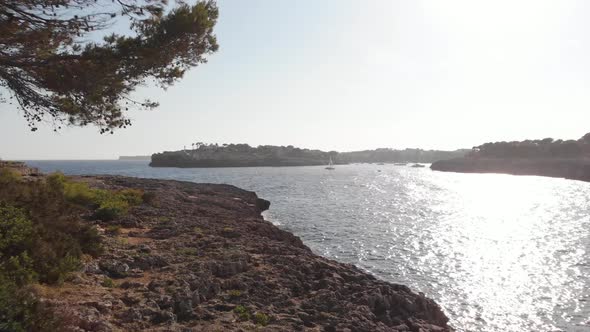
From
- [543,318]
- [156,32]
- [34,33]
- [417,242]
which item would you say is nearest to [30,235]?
[34,33]

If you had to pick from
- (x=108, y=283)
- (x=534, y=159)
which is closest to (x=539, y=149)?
(x=534, y=159)

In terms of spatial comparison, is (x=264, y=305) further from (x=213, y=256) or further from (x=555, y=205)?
(x=555, y=205)

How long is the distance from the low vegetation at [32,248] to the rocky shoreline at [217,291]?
47cm

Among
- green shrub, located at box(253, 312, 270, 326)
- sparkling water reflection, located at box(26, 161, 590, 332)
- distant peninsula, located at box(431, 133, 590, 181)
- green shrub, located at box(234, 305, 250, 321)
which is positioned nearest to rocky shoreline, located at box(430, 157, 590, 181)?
distant peninsula, located at box(431, 133, 590, 181)

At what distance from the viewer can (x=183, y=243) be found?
54.4 feet

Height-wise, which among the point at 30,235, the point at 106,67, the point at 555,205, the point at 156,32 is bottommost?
the point at 555,205

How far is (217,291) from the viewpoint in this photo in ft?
38.7

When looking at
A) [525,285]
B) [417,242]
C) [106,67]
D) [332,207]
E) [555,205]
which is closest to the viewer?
[106,67]

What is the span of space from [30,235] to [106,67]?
18.2 feet

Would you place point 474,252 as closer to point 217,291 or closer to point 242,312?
point 217,291

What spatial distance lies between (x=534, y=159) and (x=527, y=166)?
4.59 meters

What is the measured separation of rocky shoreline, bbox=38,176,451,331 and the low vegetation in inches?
18.6

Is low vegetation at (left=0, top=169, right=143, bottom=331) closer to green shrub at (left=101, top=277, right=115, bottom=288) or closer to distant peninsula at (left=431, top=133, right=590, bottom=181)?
green shrub at (left=101, top=277, right=115, bottom=288)

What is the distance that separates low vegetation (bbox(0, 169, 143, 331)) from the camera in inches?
260
